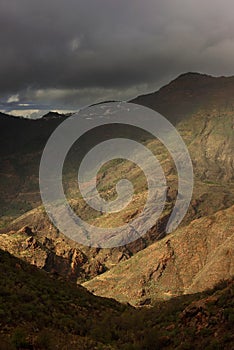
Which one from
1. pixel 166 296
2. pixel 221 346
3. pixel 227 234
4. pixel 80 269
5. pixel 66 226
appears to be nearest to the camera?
pixel 221 346

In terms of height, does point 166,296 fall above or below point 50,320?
below

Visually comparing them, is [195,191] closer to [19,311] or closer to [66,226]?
[66,226]

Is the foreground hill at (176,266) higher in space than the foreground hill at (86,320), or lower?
lower

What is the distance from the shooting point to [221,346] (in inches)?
1073

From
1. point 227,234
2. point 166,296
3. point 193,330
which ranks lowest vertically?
point 166,296

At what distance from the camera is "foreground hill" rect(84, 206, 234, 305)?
87581 millimetres

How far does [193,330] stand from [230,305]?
3.85 metres

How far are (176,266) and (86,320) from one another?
55.7m

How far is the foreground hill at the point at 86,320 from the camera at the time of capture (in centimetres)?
3092

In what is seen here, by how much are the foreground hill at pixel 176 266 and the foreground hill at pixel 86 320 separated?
123 feet

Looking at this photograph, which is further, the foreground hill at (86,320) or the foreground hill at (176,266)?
the foreground hill at (176,266)

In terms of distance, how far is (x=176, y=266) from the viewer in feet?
314

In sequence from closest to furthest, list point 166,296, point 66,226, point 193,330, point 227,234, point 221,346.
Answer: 1. point 221,346
2. point 193,330
3. point 166,296
4. point 227,234
5. point 66,226

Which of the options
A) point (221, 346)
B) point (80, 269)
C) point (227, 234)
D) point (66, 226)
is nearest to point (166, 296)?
point (227, 234)
